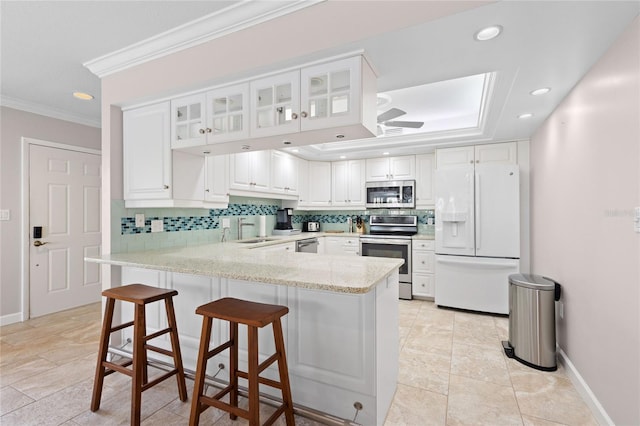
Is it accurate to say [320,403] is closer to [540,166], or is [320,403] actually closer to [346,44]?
[346,44]

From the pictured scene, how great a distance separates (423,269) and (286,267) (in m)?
2.93

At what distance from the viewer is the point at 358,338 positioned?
1768 mm

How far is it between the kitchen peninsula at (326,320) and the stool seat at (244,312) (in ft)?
0.51

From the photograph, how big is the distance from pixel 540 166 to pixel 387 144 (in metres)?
1.81

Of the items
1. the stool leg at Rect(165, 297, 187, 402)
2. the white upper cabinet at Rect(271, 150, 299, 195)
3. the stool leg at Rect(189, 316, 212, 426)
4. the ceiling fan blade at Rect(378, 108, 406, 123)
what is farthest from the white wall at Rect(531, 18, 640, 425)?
the white upper cabinet at Rect(271, 150, 299, 195)

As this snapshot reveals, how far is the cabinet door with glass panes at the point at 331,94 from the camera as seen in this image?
71.1 inches

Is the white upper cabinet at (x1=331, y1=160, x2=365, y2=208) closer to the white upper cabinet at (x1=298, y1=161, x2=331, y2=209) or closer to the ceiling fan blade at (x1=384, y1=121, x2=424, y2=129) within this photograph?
the white upper cabinet at (x1=298, y1=161, x2=331, y2=209)

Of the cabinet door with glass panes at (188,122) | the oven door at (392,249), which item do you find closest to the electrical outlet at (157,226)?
the cabinet door with glass panes at (188,122)

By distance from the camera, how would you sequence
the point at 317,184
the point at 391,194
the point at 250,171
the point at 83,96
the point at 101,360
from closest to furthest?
the point at 101,360 < the point at 83,96 < the point at 250,171 < the point at 391,194 < the point at 317,184

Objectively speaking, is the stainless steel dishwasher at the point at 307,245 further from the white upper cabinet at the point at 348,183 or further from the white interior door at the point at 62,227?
the white interior door at the point at 62,227

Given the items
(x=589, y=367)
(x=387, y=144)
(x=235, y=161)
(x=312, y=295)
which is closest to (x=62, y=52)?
(x=235, y=161)

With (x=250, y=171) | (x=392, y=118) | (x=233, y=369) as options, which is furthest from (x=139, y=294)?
(x=392, y=118)

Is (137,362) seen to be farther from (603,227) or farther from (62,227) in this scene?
(62,227)

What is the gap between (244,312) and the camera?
1632 mm
